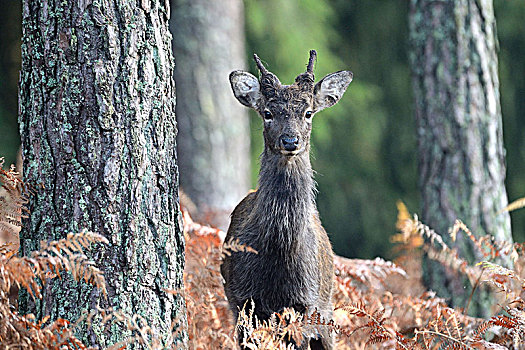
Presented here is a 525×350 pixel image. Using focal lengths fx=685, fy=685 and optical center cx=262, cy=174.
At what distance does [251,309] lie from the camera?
13.8ft

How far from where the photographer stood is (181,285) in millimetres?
3600

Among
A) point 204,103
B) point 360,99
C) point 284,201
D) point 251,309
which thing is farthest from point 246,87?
point 360,99

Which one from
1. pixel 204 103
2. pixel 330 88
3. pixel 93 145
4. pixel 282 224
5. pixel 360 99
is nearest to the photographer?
pixel 93 145

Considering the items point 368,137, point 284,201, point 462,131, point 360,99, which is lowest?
point 284,201

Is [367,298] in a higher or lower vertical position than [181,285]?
lower

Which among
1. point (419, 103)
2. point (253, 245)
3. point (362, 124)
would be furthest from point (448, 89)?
point (362, 124)

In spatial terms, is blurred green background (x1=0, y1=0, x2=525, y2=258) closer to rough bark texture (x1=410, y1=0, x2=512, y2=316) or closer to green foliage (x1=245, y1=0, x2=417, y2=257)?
green foliage (x1=245, y1=0, x2=417, y2=257)

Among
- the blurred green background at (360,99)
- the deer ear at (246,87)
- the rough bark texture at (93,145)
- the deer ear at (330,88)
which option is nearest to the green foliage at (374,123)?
the blurred green background at (360,99)

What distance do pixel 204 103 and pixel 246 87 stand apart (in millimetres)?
4343

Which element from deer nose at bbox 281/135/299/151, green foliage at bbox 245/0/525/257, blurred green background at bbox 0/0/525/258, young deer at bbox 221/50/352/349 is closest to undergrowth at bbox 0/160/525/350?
young deer at bbox 221/50/352/349

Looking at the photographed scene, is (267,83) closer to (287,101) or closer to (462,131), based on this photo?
(287,101)

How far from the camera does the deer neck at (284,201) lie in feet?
14.1

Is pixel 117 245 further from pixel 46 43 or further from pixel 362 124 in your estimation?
pixel 362 124

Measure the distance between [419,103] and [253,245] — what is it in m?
2.55
